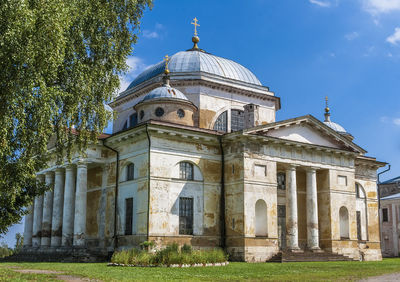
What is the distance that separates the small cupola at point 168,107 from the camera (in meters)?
27.6

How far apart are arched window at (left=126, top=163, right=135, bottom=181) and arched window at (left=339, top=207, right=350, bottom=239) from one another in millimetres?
13255

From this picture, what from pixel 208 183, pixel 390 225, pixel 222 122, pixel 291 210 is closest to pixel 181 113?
pixel 222 122

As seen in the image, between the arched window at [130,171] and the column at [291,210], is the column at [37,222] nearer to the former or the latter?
the arched window at [130,171]

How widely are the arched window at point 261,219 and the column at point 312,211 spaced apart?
3.32 meters

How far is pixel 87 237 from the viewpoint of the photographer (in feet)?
93.1

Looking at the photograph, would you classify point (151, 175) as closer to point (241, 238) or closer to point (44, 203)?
point (241, 238)

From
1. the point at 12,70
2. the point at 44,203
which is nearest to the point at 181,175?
the point at 44,203

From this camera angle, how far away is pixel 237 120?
32.0 metres

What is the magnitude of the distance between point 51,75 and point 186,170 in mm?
12899

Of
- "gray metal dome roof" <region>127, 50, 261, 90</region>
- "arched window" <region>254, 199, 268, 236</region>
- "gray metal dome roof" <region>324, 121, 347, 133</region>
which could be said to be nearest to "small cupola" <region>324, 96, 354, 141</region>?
"gray metal dome roof" <region>324, 121, 347, 133</region>

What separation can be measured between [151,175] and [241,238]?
5.75 metres

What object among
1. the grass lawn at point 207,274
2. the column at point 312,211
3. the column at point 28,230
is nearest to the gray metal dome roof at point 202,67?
the column at point 312,211

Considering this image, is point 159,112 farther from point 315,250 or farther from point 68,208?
point 315,250

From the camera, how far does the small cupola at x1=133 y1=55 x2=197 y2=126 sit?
27.6 meters
